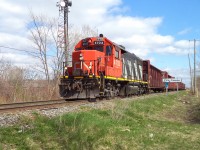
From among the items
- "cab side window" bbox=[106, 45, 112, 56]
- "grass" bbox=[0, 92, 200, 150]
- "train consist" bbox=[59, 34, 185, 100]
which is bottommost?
"grass" bbox=[0, 92, 200, 150]

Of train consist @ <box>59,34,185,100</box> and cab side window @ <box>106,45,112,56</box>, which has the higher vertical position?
cab side window @ <box>106,45,112,56</box>

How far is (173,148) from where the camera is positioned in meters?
7.70

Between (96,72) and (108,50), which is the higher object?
(108,50)

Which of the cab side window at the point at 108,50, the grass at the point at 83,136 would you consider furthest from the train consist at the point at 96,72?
the grass at the point at 83,136

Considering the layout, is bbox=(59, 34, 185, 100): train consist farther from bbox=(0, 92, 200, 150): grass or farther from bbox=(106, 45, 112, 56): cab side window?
bbox=(0, 92, 200, 150): grass

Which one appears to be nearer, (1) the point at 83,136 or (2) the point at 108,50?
(1) the point at 83,136

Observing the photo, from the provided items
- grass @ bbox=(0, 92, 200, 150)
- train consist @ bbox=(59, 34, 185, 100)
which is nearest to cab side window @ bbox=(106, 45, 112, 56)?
train consist @ bbox=(59, 34, 185, 100)

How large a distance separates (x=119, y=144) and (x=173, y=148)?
147 cm

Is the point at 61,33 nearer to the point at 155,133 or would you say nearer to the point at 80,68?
the point at 80,68

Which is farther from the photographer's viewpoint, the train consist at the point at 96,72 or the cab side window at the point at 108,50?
the cab side window at the point at 108,50

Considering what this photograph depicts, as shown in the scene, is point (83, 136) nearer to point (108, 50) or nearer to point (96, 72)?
point (96, 72)

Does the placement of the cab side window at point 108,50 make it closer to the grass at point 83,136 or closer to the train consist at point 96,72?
the train consist at point 96,72

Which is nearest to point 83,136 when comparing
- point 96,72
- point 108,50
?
→ point 96,72

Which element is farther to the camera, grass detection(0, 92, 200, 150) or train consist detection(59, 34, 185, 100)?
train consist detection(59, 34, 185, 100)
